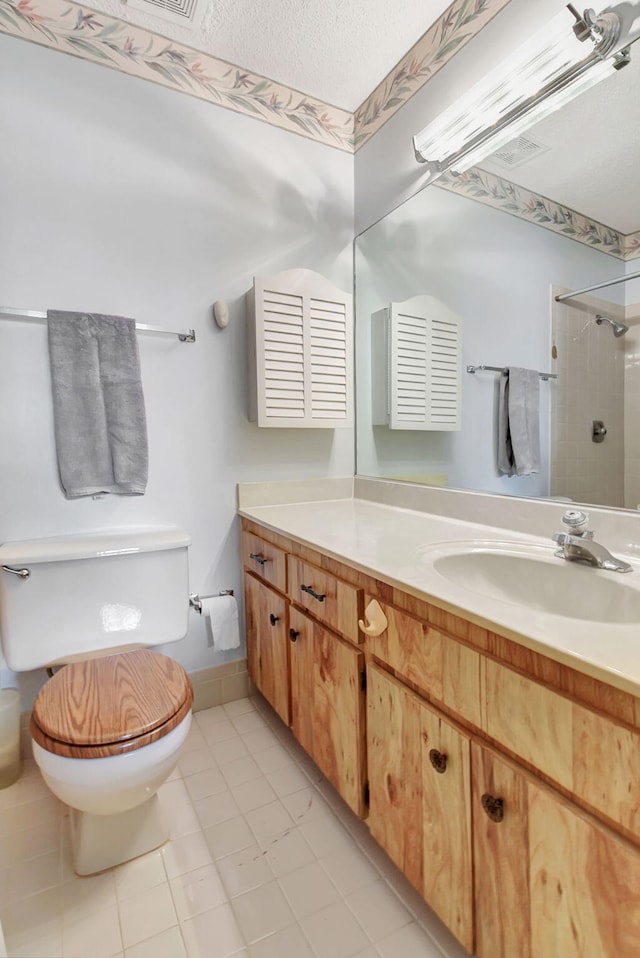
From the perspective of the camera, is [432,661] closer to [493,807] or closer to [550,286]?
[493,807]

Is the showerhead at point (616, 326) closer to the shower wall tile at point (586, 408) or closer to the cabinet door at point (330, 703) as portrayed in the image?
the shower wall tile at point (586, 408)

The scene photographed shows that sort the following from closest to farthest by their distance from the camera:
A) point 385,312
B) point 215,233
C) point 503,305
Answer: point 503,305, point 215,233, point 385,312

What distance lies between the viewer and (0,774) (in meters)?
1.39

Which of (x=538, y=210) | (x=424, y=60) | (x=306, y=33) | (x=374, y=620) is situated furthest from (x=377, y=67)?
(x=374, y=620)

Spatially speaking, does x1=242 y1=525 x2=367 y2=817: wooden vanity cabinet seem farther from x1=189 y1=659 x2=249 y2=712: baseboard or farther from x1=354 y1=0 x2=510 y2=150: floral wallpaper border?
x1=354 y1=0 x2=510 y2=150: floral wallpaper border

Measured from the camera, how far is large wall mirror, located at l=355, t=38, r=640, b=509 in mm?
1109

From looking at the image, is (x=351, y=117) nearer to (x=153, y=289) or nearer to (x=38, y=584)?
(x=153, y=289)

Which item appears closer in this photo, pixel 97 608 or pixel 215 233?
pixel 97 608

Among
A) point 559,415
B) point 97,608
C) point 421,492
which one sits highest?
point 559,415

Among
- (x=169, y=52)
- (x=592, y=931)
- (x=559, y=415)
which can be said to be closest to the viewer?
(x=592, y=931)

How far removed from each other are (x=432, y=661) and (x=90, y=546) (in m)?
1.05

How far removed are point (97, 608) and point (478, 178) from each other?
1774 millimetres

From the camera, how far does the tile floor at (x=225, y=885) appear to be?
97 centimetres

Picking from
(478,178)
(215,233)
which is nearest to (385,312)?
(478,178)
